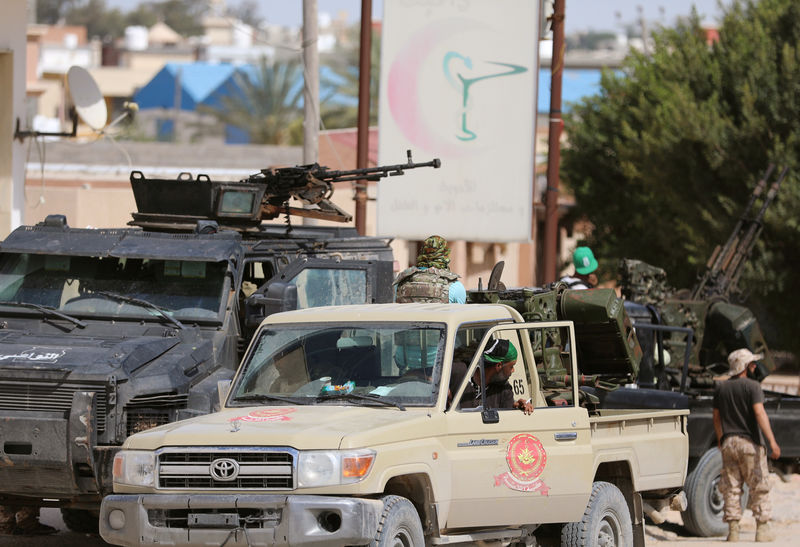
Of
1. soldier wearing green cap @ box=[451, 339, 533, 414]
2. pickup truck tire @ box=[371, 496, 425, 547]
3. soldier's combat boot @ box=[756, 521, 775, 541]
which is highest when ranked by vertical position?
soldier wearing green cap @ box=[451, 339, 533, 414]

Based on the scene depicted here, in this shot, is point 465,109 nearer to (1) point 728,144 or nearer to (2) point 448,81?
(2) point 448,81

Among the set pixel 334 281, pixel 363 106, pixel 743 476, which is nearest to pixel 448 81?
pixel 363 106

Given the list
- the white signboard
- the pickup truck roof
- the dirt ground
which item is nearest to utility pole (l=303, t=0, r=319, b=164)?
the white signboard

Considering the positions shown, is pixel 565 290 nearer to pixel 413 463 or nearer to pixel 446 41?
pixel 413 463

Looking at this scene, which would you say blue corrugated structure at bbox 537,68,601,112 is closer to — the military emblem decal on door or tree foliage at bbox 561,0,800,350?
tree foliage at bbox 561,0,800,350

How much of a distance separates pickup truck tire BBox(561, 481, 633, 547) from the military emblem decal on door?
0.57 m

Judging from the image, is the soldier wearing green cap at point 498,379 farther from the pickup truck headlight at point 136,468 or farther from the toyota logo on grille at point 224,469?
the pickup truck headlight at point 136,468

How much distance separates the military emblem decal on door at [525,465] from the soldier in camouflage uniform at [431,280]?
2035 mm

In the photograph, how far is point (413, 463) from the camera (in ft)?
24.6

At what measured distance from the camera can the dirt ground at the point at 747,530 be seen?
42.6ft

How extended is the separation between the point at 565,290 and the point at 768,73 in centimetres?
1557

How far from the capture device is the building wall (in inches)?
688

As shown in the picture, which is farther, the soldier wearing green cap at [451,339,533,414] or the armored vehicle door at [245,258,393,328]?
the armored vehicle door at [245,258,393,328]

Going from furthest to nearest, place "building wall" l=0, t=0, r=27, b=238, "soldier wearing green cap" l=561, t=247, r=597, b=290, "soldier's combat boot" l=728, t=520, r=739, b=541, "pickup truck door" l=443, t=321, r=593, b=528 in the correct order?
"building wall" l=0, t=0, r=27, b=238, "soldier wearing green cap" l=561, t=247, r=597, b=290, "soldier's combat boot" l=728, t=520, r=739, b=541, "pickup truck door" l=443, t=321, r=593, b=528
